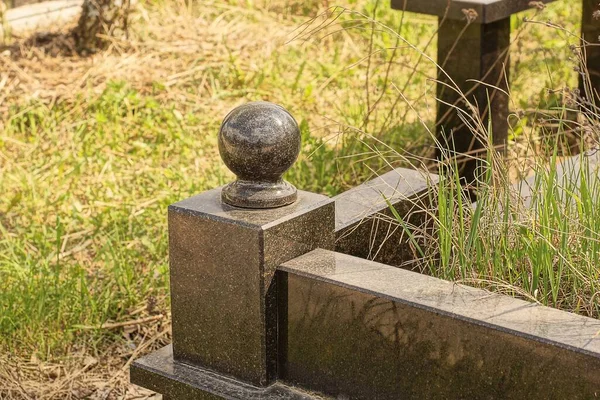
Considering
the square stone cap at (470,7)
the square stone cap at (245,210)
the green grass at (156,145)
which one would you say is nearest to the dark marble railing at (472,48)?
the square stone cap at (470,7)

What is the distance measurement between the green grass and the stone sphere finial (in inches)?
18.7

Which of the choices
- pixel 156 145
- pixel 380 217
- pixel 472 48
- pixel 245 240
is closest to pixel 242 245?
pixel 245 240

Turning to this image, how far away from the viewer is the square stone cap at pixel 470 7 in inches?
171

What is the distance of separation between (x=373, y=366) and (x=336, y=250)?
1.56ft

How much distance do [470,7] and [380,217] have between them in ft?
5.53

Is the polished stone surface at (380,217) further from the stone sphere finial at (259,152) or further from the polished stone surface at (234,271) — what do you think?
the stone sphere finial at (259,152)

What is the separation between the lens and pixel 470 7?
171 inches

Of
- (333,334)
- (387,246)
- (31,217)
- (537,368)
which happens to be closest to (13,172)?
(31,217)

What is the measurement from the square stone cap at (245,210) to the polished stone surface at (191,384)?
426 mm

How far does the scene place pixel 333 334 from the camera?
8.36ft

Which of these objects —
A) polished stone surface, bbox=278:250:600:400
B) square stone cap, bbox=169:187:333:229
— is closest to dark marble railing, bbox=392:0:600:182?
square stone cap, bbox=169:187:333:229

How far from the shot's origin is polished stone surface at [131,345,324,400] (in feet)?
8.59

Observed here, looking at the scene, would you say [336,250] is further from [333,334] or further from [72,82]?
[72,82]

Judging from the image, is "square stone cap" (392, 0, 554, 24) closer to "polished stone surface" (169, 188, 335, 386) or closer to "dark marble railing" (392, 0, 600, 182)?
"dark marble railing" (392, 0, 600, 182)
